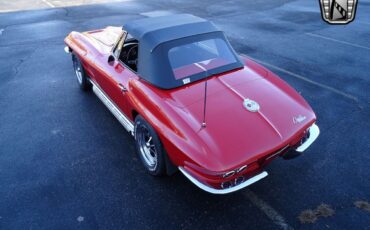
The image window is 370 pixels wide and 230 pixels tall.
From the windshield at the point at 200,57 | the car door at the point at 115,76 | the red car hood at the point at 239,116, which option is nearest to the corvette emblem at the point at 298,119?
the red car hood at the point at 239,116

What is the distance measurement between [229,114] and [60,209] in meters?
2.30

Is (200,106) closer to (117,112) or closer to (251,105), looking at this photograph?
(251,105)

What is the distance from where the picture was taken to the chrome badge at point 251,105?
342 centimetres

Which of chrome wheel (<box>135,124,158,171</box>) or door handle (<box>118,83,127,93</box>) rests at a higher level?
door handle (<box>118,83,127,93</box>)

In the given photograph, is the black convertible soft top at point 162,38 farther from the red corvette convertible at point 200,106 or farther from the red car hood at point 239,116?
the red car hood at point 239,116

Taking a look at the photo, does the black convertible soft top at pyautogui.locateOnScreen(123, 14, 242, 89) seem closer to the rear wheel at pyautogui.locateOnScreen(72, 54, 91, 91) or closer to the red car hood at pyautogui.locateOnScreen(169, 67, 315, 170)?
the red car hood at pyautogui.locateOnScreen(169, 67, 315, 170)

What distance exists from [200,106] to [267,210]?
4.75ft

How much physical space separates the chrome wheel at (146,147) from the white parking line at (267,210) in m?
1.26

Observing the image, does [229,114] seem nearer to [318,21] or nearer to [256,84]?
[256,84]

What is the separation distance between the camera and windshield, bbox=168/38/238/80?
384 centimetres

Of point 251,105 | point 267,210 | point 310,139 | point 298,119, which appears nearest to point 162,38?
point 251,105

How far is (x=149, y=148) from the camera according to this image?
4.01m

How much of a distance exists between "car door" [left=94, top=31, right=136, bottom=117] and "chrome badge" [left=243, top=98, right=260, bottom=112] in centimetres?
159

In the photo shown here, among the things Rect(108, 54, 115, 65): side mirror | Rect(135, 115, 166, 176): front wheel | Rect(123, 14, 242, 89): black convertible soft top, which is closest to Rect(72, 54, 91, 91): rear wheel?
Rect(108, 54, 115, 65): side mirror
